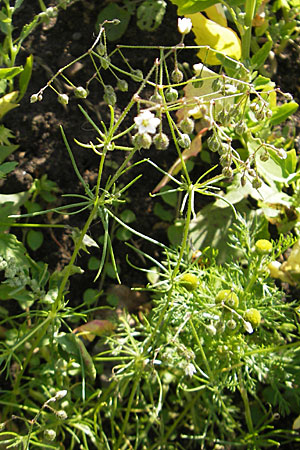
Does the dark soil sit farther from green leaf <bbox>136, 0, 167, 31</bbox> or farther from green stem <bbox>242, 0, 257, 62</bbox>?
green stem <bbox>242, 0, 257, 62</bbox>

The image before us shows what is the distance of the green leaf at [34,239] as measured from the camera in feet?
5.43

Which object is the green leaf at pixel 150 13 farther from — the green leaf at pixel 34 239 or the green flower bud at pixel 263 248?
the green flower bud at pixel 263 248

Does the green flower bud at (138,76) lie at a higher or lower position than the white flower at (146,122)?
lower

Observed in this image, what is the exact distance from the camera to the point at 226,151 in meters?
1.04

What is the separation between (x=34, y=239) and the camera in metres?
1.67

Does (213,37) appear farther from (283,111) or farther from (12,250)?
(12,250)

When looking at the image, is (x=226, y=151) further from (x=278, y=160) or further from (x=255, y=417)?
(x=255, y=417)

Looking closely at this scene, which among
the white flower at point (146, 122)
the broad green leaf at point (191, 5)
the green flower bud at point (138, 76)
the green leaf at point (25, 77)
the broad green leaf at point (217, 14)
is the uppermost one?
the white flower at point (146, 122)

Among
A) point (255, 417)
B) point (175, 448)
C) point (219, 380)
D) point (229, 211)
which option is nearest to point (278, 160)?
point (229, 211)

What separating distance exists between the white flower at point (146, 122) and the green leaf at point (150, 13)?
43.3 inches

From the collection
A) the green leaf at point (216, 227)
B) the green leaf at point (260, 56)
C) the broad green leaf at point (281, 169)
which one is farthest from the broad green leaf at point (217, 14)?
the green leaf at point (216, 227)

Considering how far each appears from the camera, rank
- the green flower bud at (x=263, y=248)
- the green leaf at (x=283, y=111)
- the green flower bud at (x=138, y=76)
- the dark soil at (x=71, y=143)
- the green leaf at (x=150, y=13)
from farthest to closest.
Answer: the green leaf at (x=150, y=13)
the dark soil at (x=71, y=143)
the green leaf at (x=283, y=111)
the green flower bud at (x=263, y=248)
the green flower bud at (x=138, y=76)

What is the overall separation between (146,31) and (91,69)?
0.84 feet

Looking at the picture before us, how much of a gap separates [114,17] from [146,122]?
1.15m
